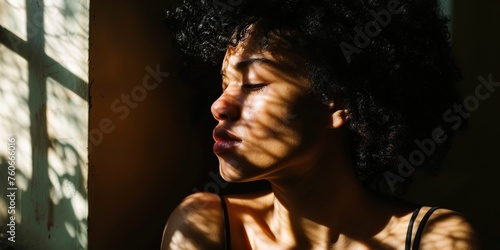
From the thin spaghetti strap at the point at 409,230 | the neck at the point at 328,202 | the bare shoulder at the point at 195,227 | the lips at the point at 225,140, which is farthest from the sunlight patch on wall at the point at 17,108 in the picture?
the thin spaghetti strap at the point at 409,230

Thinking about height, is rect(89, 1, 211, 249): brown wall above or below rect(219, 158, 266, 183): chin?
above

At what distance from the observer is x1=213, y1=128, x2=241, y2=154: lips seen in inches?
68.2

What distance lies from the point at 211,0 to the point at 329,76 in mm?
527

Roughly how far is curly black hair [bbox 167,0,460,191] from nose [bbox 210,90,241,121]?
18 cm

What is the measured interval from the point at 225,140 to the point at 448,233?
27.2 inches

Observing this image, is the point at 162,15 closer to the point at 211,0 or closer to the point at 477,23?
the point at 211,0

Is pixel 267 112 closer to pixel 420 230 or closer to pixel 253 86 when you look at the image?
pixel 253 86

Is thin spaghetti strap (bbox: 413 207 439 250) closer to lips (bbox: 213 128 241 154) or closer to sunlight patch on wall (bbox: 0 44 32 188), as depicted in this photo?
lips (bbox: 213 128 241 154)

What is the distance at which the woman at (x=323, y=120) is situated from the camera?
1.73m

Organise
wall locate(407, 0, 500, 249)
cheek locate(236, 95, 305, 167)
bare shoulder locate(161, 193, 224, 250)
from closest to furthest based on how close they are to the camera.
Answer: cheek locate(236, 95, 305, 167)
bare shoulder locate(161, 193, 224, 250)
wall locate(407, 0, 500, 249)

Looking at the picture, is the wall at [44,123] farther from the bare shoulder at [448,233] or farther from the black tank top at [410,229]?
the bare shoulder at [448,233]

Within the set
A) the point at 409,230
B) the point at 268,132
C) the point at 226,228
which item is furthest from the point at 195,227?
the point at 409,230

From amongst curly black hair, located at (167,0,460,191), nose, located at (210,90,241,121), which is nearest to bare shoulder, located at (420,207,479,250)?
curly black hair, located at (167,0,460,191)

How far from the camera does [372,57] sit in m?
1.83
